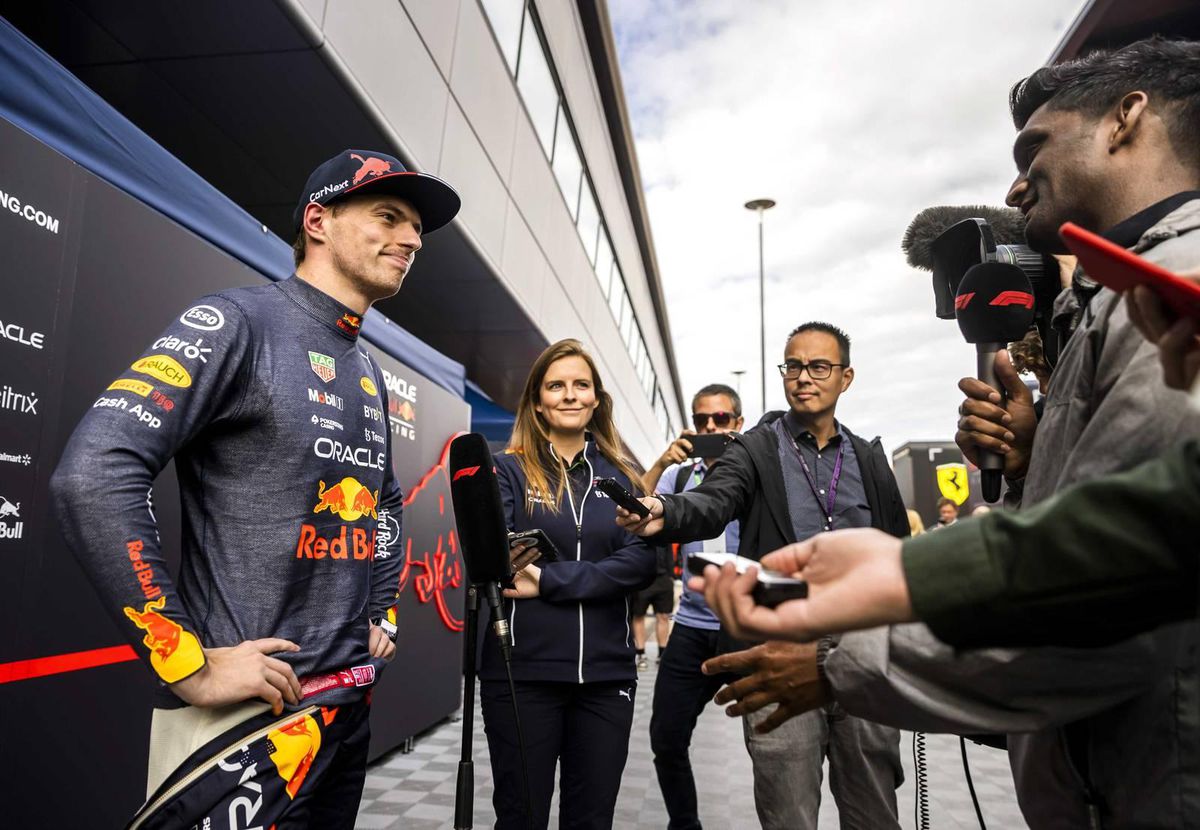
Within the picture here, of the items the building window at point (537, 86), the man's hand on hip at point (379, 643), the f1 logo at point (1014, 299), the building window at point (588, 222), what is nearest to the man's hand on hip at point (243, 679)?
the man's hand on hip at point (379, 643)

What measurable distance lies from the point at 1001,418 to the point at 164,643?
175 centimetres

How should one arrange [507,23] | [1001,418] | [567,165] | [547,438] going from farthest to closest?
1. [567,165]
2. [507,23]
3. [547,438]
4. [1001,418]

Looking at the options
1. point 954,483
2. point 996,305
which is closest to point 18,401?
point 996,305

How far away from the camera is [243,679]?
1344mm

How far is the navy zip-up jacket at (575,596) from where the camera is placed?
2.40 m

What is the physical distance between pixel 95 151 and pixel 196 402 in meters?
1.56

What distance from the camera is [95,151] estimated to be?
2410 millimetres

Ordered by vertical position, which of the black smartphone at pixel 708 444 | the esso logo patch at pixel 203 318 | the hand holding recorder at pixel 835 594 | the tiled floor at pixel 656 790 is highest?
the black smartphone at pixel 708 444

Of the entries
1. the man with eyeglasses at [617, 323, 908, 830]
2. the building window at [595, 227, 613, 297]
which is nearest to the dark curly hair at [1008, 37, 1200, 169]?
the man with eyeglasses at [617, 323, 908, 830]

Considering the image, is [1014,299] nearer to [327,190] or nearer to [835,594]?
[835,594]

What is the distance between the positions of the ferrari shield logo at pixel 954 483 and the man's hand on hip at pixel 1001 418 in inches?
369

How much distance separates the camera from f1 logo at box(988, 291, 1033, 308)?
1647 millimetres

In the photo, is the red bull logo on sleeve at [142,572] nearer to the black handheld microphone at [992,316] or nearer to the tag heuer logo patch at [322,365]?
the tag heuer logo patch at [322,365]

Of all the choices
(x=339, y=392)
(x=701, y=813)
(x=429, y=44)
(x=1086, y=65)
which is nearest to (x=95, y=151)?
(x=339, y=392)
